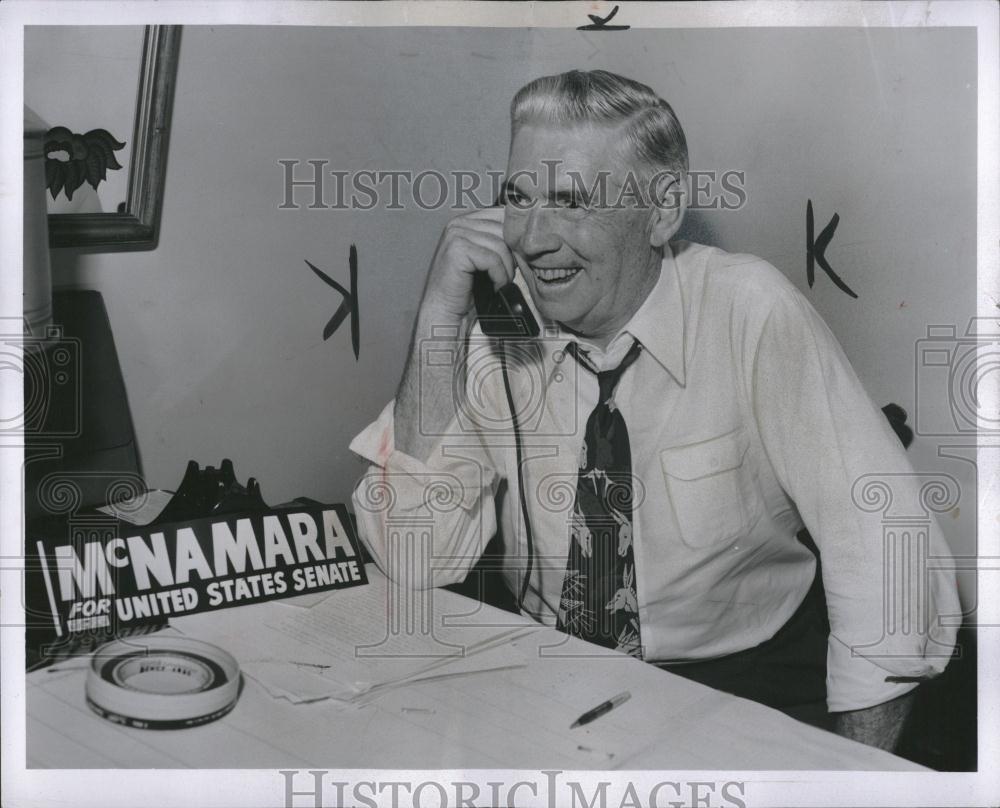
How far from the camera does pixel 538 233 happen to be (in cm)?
158

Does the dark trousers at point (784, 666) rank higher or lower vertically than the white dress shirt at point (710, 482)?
lower

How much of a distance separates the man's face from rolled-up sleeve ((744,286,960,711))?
210 mm

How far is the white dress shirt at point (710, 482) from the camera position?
1567 millimetres

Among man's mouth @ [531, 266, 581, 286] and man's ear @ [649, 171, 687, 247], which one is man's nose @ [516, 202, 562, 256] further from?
man's ear @ [649, 171, 687, 247]

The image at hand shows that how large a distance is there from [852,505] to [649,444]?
308 mm

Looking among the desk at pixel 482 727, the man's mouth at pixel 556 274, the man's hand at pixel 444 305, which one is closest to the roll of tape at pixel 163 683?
the desk at pixel 482 727

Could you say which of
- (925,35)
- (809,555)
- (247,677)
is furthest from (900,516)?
(247,677)

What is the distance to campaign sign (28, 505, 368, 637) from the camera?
1603 mm

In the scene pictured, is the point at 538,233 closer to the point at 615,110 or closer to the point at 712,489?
the point at 615,110

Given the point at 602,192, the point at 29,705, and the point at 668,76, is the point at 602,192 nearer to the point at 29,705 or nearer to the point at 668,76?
the point at 668,76

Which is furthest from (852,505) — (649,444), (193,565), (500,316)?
(193,565)

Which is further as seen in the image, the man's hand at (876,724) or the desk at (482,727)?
the man's hand at (876,724)

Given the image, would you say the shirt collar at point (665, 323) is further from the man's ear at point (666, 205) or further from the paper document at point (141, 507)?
the paper document at point (141, 507)

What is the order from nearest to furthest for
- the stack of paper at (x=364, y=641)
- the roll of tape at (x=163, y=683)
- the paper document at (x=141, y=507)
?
the roll of tape at (x=163, y=683), the stack of paper at (x=364, y=641), the paper document at (x=141, y=507)
